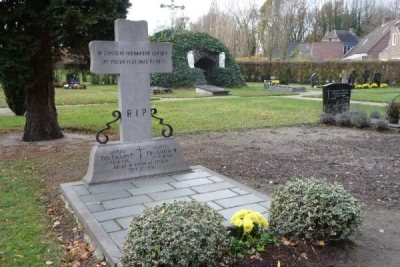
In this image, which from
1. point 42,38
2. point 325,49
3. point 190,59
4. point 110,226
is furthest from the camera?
point 325,49

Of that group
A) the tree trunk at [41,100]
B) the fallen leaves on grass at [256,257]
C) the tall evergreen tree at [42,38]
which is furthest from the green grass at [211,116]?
the fallen leaves on grass at [256,257]

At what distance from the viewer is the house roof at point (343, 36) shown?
61781 millimetres

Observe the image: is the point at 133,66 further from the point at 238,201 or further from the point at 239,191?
the point at 238,201

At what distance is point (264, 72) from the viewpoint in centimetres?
4172

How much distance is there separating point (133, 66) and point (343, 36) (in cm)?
6178

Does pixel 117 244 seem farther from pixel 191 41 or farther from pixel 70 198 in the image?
pixel 191 41

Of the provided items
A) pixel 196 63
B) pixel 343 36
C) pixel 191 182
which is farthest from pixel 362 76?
pixel 191 182

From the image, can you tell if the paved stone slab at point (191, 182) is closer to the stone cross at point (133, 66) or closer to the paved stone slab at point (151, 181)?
the paved stone slab at point (151, 181)

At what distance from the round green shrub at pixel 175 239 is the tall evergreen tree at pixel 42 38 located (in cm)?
629

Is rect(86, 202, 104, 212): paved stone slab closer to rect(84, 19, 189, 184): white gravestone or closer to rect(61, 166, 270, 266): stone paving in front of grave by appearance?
rect(61, 166, 270, 266): stone paving in front of grave

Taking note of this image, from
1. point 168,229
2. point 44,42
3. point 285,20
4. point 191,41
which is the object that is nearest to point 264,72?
point 191,41

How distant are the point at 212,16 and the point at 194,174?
51416 mm

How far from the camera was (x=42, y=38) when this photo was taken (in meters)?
9.64

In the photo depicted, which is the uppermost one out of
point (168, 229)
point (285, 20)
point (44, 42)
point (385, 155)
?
point (285, 20)
